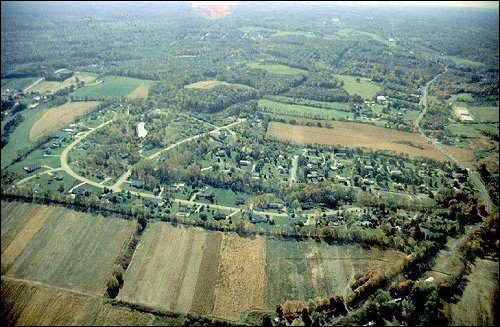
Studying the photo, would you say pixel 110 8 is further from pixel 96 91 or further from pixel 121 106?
pixel 121 106

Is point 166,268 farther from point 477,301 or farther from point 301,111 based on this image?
point 301,111

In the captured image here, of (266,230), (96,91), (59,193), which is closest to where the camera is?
(266,230)

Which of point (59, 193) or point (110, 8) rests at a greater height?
point (110, 8)

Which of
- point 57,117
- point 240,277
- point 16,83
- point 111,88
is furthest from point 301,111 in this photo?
point 16,83

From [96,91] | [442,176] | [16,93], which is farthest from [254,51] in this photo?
[442,176]

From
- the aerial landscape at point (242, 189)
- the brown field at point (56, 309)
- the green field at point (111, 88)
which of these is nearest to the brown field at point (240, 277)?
the aerial landscape at point (242, 189)

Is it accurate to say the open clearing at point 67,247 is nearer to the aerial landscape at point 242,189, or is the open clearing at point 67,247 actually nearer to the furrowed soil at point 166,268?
the aerial landscape at point 242,189
